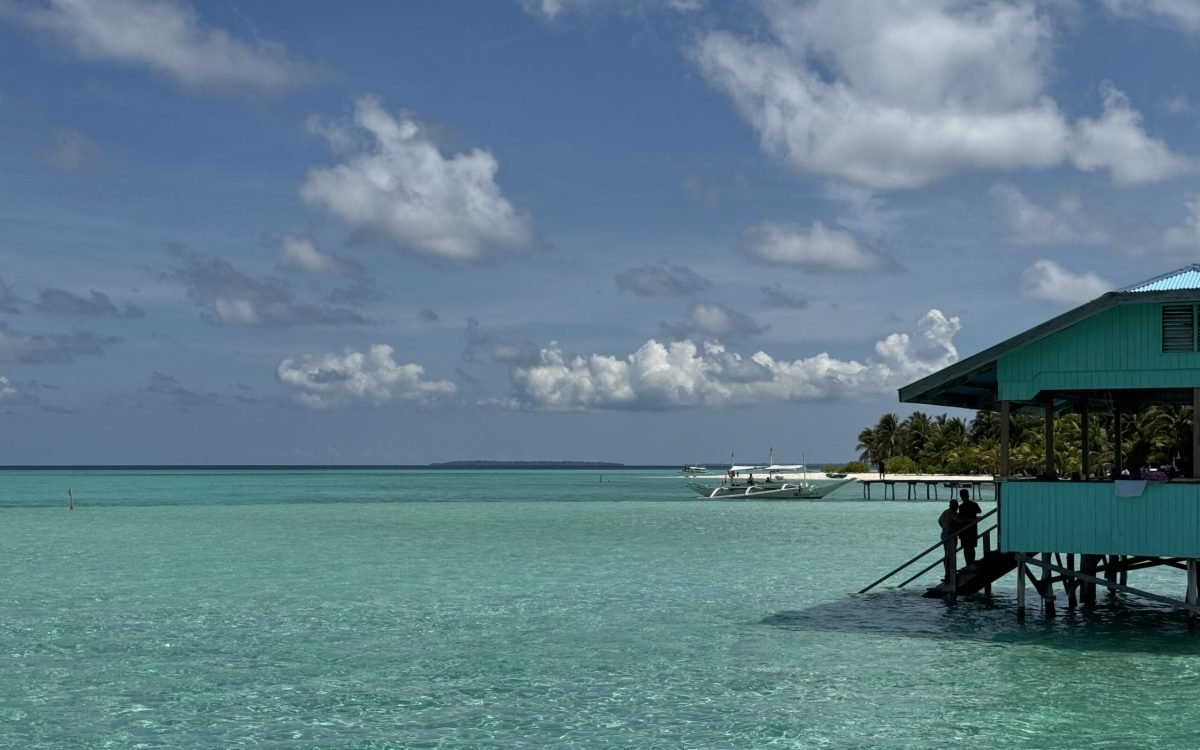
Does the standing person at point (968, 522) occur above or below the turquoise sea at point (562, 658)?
above

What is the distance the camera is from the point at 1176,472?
25.4m

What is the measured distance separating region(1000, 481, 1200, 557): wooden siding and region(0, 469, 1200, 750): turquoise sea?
1890 millimetres

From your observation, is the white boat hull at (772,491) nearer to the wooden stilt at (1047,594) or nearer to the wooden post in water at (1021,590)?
the wooden stilt at (1047,594)

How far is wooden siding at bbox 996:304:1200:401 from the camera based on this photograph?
69.2ft

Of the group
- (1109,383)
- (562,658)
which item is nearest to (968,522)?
(1109,383)

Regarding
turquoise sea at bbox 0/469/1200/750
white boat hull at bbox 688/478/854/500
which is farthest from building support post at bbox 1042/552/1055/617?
white boat hull at bbox 688/478/854/500

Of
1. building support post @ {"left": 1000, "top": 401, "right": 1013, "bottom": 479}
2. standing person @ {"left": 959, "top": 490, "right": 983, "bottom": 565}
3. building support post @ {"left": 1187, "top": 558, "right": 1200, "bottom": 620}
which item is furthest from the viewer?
standing person @ {"left": 959, "top": 490, "right": 983, "bottom": 565}

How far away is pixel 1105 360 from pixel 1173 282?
6.59 ft

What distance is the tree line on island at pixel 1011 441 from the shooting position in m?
84.2

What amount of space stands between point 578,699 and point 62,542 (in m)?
41.7

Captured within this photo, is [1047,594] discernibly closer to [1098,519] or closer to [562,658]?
[1098,519]

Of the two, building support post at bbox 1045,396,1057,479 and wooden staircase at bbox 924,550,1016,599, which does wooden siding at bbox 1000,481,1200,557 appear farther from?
wooden staircase at bbox 924,550,1016,599

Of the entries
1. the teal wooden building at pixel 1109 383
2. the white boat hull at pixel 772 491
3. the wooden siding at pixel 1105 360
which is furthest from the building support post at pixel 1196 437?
the white boat hull at pixel 772 491

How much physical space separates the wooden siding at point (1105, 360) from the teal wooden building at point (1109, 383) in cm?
2
